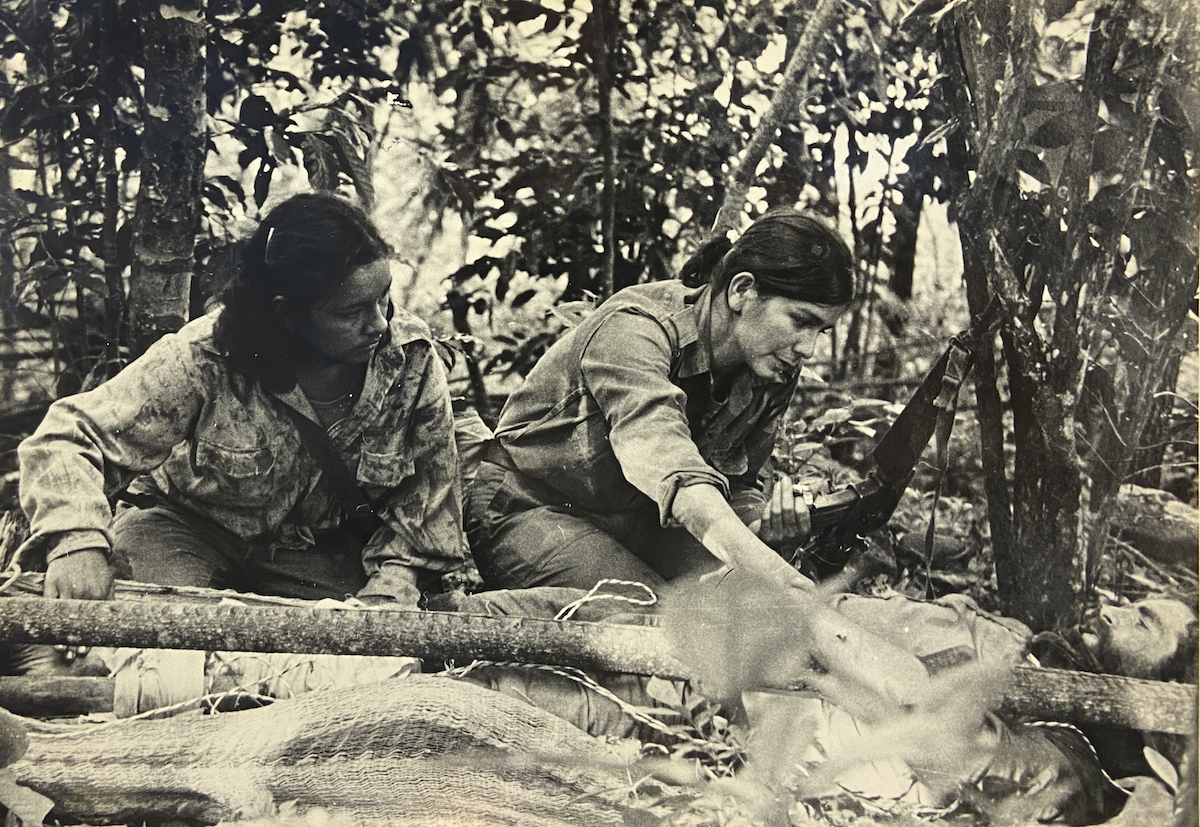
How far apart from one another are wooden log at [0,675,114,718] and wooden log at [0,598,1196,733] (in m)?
0.13

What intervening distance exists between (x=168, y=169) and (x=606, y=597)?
6.01ft

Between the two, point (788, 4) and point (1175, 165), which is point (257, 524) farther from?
point (1175, 165)

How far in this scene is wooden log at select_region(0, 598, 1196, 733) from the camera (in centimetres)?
312

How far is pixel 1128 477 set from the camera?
11.8 ft

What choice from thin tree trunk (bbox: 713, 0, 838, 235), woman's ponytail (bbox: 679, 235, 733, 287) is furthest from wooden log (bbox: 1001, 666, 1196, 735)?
thin tree trunk (bbox: 713, 0, 838, 235)

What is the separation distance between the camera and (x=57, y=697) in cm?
316

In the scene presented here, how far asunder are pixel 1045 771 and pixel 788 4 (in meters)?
2.50

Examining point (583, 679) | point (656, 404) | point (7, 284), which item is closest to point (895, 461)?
point (656, 404)

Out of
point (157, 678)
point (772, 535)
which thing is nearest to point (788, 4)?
point (772, 535)

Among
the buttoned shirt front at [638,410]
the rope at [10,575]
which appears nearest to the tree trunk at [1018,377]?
the buttoned shirt front at [638,410]

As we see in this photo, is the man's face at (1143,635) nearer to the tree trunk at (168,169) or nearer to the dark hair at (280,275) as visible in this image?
the dark hair at (280,275)

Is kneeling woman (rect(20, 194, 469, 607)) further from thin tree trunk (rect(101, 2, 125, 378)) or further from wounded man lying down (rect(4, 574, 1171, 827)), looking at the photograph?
wounded man lying down (rect(4, 574, 1171, 827))

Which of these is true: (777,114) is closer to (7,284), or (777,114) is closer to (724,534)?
(724,534)

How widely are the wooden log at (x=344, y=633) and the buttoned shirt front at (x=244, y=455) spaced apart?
0.16 metres
